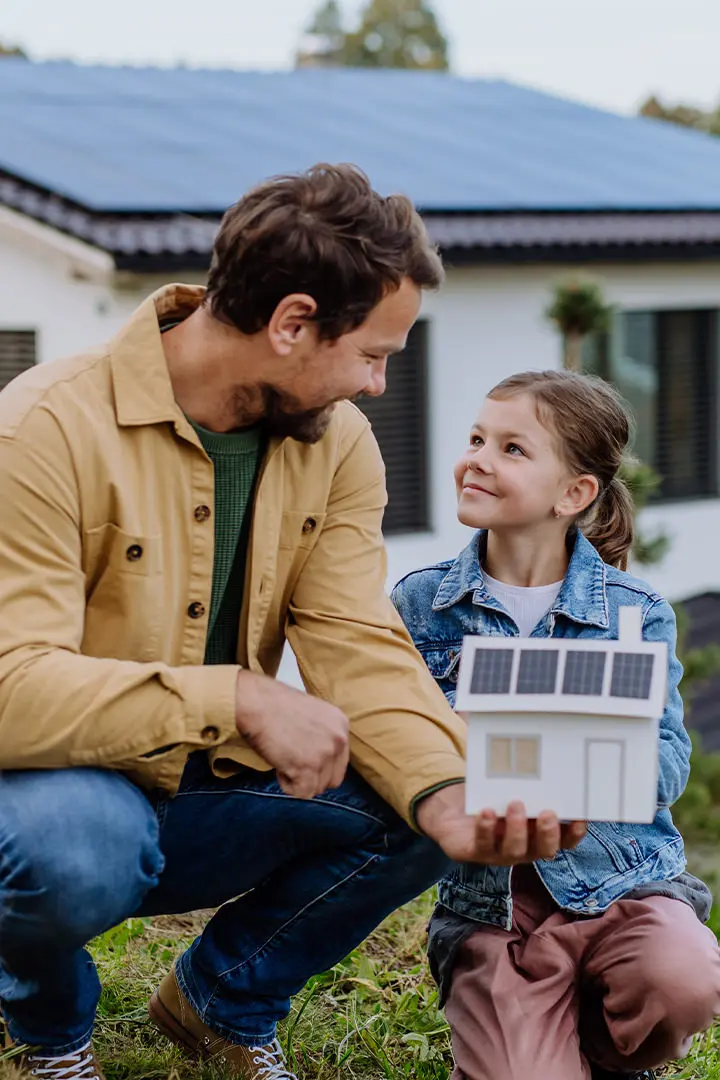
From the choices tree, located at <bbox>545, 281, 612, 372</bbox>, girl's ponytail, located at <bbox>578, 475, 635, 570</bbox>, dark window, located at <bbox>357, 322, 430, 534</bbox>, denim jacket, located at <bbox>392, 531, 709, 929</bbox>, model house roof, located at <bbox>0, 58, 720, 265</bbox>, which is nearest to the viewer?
denim jacket, located at <bbox>392, 531, 709, 929</bbox>

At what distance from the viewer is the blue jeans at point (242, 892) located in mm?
2510

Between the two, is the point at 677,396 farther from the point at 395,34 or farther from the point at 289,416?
the point at 395,34

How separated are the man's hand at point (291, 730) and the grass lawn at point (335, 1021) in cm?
70

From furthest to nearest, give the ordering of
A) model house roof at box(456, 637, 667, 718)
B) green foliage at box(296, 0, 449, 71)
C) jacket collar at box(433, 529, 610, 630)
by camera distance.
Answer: green foliage at box(296, 0, 449, 71) < jacket collar at box(433, 529, 610, 630) < model house roof at box(456, 637, 667, 718)

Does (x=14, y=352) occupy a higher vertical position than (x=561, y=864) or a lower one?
higher

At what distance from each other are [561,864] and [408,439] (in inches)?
342

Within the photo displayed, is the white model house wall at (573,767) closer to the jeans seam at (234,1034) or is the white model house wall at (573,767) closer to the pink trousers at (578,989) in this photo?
the pink trousers at (578,989)

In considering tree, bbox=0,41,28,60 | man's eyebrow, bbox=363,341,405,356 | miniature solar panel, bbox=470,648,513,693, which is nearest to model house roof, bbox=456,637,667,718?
miniature solar panel, bbox=470,648,513,693

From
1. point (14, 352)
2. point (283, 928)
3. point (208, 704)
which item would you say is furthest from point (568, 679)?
point (14, 352)

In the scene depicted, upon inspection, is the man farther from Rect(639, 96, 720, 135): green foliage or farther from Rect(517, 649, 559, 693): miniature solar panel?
Rect(639, 96, 720, 135): green foliage

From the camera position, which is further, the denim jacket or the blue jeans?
the denim jacket

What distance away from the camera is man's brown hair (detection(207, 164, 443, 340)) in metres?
2.55

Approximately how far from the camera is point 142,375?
2.58 metres

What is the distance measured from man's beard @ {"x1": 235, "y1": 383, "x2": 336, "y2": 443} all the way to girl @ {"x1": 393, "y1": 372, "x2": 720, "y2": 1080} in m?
0.47
